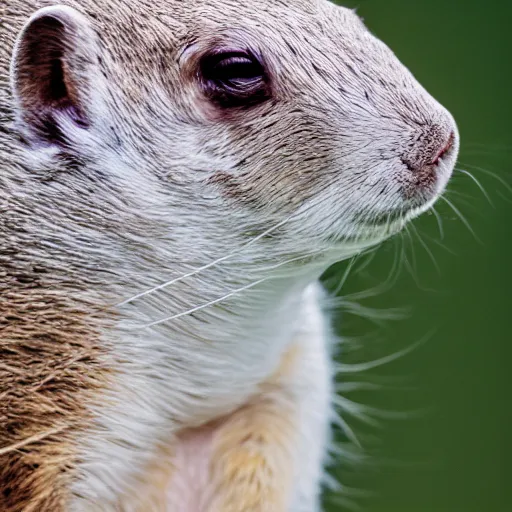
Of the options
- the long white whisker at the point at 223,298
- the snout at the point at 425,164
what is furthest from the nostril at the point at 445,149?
the long white whisker at the point at 223,298

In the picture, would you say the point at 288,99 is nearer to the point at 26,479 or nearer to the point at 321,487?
the point at 26,479

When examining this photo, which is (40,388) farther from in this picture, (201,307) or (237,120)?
(237,120)

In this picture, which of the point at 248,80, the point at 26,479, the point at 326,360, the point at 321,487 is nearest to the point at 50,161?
the point at 248,80

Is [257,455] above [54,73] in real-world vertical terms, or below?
below

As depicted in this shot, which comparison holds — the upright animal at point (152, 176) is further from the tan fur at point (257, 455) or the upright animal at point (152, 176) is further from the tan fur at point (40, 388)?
the tan fur at point (257, 455)

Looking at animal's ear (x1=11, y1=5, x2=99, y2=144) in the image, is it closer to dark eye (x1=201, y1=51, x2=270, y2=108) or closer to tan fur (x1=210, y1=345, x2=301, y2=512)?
dark eye (x1=201, y1=51, x2=270, y2=108)

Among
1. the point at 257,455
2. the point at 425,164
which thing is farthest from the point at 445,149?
the point at 257,455

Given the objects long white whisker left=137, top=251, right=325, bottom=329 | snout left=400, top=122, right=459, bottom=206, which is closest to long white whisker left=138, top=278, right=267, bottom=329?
long white whisker left=137, top=251, right=325, bottom=329
